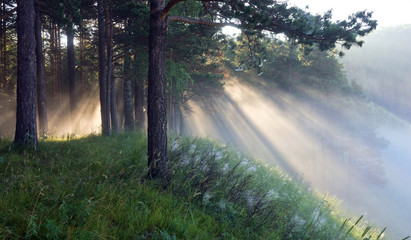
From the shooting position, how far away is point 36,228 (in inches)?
98.3

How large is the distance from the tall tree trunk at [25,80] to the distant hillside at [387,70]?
85596 millimetres

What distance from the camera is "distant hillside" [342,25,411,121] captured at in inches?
3132

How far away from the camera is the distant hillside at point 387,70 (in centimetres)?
7956

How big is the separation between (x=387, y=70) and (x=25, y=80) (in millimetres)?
114294

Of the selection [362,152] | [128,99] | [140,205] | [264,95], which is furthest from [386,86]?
[140,205]

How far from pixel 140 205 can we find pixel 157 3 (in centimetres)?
403

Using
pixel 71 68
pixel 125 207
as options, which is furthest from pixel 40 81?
pixel 125 207

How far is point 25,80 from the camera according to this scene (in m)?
6.50

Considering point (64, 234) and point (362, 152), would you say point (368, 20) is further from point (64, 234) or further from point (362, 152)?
point (362, 152)

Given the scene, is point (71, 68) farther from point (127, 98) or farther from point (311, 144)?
point (311, 144)

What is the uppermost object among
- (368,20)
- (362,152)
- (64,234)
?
(368,20)

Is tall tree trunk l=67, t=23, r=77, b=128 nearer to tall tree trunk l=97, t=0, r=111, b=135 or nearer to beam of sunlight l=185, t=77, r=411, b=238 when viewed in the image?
tall tree trunk l=97, t=0, r=111, b=135

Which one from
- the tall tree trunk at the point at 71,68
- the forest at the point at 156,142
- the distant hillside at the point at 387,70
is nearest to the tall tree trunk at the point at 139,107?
the forest at the point at 156,142

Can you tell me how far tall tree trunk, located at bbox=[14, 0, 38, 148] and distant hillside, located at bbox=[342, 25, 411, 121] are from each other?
281 ft
